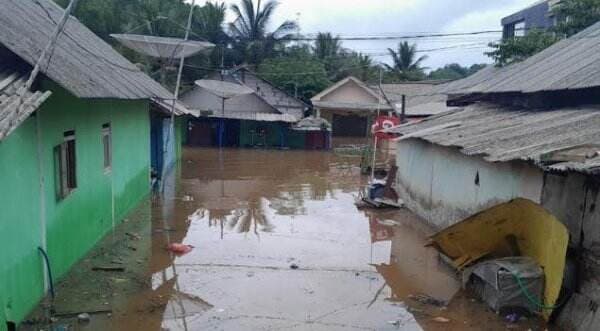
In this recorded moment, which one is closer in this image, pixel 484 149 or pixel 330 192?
pixel 484 149

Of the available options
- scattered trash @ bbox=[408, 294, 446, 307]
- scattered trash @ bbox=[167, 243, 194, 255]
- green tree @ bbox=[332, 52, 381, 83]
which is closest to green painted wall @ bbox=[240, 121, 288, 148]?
green tree @ bbox=[332, 52, 381, 83]

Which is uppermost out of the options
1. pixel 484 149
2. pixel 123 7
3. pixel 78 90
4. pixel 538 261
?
pixel 123 7

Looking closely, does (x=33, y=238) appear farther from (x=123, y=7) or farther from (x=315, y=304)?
(x=123, y=7)

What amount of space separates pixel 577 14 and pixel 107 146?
15825mm

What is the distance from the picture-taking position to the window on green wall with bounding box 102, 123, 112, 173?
11.3 m

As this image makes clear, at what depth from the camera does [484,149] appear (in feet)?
27.4

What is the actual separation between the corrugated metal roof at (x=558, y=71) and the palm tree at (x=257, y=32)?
2684cm

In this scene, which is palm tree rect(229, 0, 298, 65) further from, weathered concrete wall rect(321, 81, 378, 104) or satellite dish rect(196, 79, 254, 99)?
satellite dish rect(196, 79, 254, 99)

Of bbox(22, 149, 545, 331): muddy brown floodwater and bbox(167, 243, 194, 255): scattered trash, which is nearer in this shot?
bbox(22, 149, 545, 331): muddy brown floodwater

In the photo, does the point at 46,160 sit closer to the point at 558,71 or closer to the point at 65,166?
the point at 65,166

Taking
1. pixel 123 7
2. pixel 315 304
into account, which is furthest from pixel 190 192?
pixel 123 7

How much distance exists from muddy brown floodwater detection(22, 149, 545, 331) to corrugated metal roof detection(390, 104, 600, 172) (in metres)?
2.16

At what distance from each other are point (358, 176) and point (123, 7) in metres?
26.1

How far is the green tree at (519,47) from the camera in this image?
731 inches
